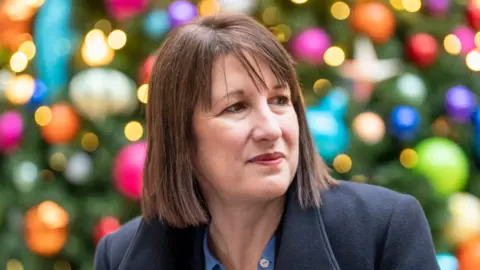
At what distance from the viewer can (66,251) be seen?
2.35 metres

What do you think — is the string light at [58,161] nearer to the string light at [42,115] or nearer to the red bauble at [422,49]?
the string light at [42,115]

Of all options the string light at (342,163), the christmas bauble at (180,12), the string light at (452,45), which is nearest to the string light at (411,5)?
the string light at (452,45)

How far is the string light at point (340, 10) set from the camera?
7.59 feet

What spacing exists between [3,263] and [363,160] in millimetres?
1385

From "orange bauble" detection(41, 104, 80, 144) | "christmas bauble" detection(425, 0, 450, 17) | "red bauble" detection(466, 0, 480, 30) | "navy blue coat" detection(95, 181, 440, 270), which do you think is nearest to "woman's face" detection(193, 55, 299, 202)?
"navy blue coat" detection(95, 181, 440, 270)

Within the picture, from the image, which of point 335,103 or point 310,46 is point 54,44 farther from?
point 335,103

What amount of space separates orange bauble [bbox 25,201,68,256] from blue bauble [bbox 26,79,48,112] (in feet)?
1.21

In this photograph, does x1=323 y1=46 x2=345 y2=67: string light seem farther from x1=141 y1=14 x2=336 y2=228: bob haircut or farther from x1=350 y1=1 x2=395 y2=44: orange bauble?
x1=141 y1=14 x2=336 y2=228: bob haircut

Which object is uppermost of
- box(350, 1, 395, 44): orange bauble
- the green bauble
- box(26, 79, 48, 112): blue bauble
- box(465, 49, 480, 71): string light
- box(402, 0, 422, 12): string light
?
box(402, 0, 422, 12): string light

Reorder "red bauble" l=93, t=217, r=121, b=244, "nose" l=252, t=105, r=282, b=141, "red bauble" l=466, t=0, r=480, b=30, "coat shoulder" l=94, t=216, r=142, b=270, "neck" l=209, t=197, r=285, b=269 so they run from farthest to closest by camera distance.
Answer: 1. "red bauble" l=466, t=0, r=480, b=30
2. "red bauble" l=93, t=217, r=121, b=244
3. "coat shoulder" l=94, t=216, r=142, b=270
4. "neck" l=209, t=197, r=285, b=269
5. "nose" l=252, t=105, r=282, b=141

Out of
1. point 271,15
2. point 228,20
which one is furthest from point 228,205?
point 271,15

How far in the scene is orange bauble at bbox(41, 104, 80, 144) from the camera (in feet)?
7.47

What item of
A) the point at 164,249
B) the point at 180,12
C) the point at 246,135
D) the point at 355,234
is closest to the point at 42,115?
the point at 180,12

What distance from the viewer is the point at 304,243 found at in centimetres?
126
